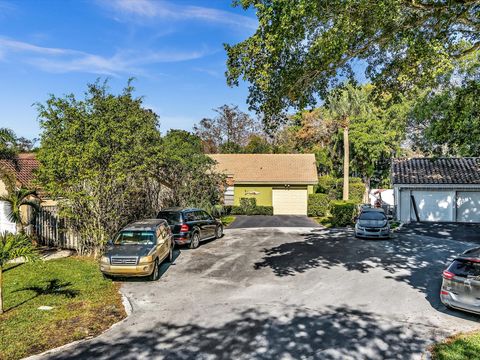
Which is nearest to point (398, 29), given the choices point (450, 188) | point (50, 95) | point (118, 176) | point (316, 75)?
point (316, 75)

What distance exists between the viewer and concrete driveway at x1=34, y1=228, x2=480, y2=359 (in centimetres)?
702

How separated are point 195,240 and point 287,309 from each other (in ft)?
27.5

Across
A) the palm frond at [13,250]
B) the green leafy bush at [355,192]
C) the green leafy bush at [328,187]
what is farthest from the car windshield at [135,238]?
the green leafy bush at [355,192]

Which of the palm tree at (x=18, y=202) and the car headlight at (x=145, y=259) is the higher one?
the palm tree at (x=18, y=202)

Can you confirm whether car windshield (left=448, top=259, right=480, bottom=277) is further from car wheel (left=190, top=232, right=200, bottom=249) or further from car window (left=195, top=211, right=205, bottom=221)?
car window (left=195, top=211, right=205, bottom=221)

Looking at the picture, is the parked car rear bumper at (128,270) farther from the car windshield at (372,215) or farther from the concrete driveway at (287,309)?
the car windshield at (372,215)

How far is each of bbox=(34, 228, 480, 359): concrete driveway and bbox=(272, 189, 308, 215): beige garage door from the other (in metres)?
15.7

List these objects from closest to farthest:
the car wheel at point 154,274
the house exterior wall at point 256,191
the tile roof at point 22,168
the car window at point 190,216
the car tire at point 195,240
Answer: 1. the car wheel at point 154,274
2. the car tire at point 195,240
3. the car window at point 190,216
4. the tile roof at point 22,168
5. the house exterior wall at point 256,191

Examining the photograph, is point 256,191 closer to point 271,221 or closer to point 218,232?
point 271,221

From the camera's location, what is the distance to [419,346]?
7047mm

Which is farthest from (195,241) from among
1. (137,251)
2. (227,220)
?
(227,220)

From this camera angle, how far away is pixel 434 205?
2516 centimetres

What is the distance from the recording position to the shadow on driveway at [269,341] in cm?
679

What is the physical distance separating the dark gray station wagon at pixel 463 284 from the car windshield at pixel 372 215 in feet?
34.2
